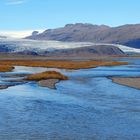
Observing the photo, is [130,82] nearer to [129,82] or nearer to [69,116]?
[129,82]

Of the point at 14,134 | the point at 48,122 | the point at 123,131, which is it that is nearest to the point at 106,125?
the point at 123,131

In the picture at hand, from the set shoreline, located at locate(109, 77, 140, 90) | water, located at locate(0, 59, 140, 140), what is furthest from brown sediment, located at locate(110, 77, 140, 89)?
water, located at locate(0, 59, 140, 140)

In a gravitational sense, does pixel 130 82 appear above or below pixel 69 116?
below

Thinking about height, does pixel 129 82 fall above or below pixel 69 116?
below

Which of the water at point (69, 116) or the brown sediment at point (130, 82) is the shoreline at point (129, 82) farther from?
the water at point (69, 116)

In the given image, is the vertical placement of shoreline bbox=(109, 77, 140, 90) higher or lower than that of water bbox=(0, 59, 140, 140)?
lower

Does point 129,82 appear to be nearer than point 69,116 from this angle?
No

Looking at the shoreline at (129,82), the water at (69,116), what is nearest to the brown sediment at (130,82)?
the shoreline at (129,82)

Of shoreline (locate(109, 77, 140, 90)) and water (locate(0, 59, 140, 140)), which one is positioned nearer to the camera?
water (locate(0, 59, 140, 140))

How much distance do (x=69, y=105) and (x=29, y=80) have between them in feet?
90.5

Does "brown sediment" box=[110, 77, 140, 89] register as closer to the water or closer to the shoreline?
the shoreline

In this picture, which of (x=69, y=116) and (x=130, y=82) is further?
(x=130, y=82)

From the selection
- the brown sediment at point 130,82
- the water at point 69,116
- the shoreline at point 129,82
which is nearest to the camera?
the water at point 69,116

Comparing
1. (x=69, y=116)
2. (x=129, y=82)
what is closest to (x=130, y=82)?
(x=129, y=82)
